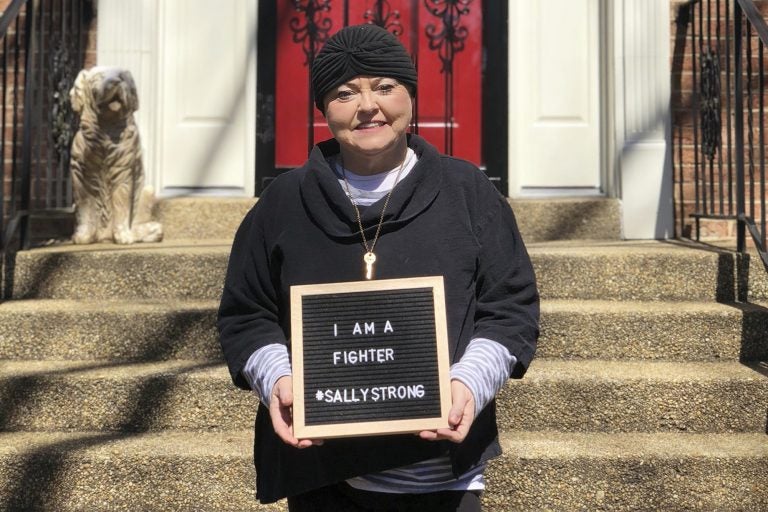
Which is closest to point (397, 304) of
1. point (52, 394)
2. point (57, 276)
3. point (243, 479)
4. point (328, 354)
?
point (328, 354)

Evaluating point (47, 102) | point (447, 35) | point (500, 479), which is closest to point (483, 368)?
point (500, 479)

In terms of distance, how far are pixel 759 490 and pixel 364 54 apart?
2068 millimetres

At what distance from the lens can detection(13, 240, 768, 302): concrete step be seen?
3.61m

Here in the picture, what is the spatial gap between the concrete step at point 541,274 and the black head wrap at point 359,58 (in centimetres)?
229

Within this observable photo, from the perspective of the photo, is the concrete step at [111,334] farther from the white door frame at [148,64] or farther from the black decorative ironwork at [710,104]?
the black decorative ironwork at [710,104]

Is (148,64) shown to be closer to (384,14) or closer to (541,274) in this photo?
(384,14)

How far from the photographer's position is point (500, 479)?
2617mm

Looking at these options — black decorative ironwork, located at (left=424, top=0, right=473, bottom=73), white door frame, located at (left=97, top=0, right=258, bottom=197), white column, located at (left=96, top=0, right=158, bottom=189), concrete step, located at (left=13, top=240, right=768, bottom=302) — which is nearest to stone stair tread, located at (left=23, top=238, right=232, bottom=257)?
concrete step, located at (left=13, top=240, right=768, bottom=302)

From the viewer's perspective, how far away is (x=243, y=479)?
2.62m

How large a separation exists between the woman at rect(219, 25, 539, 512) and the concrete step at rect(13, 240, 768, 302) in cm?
219

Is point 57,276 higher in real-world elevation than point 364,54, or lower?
lower

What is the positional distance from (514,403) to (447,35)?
109 inches

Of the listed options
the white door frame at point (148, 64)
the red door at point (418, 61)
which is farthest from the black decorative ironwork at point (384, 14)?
the white door frame at point (148, 64)

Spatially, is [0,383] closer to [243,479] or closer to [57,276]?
[57,276]
